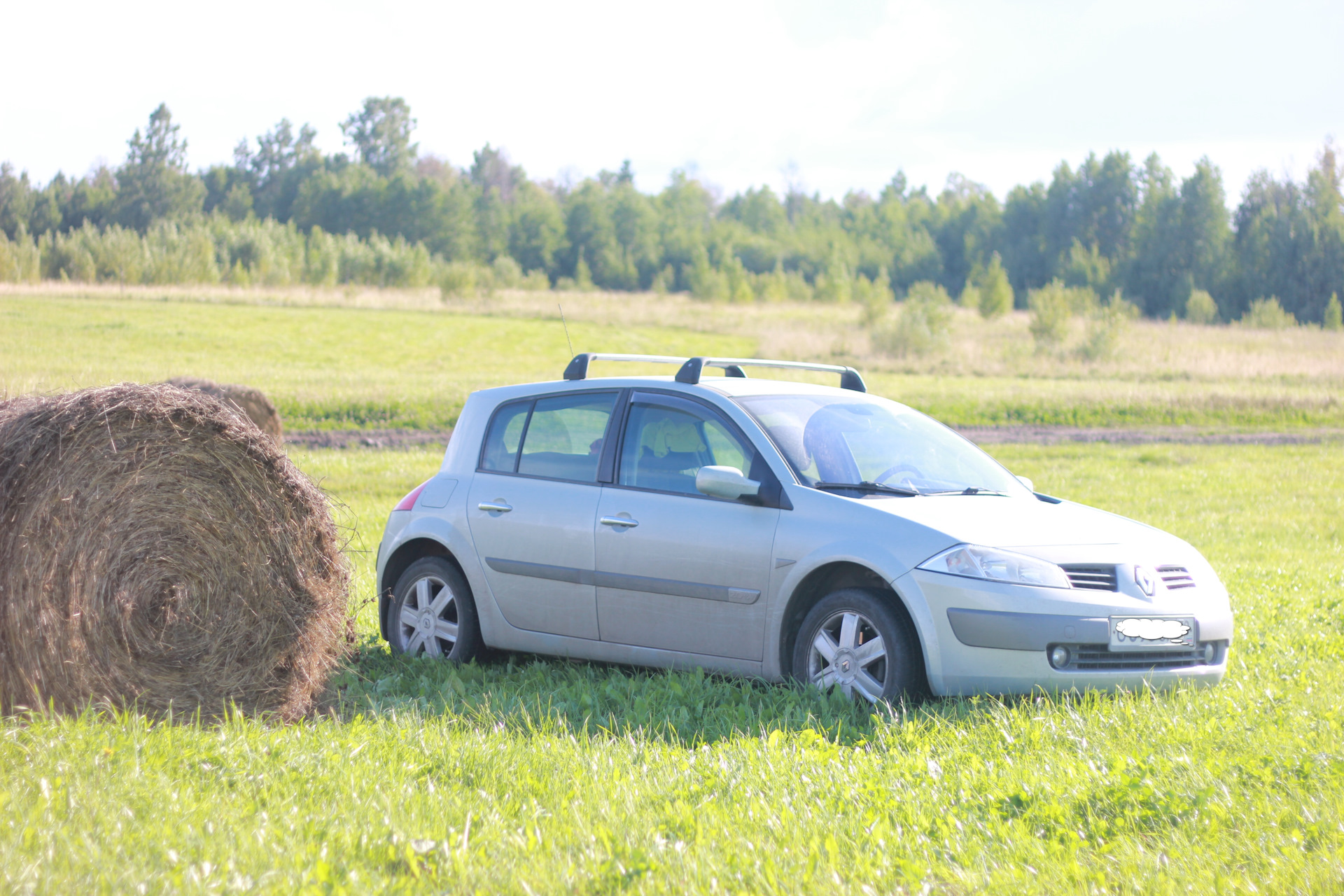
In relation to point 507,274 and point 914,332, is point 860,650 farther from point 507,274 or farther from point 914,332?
point 507,274

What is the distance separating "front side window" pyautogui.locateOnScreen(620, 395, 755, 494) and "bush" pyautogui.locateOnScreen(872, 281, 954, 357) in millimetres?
37739

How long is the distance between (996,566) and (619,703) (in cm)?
188

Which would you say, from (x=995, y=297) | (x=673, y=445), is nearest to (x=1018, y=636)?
(x=673, y=445)

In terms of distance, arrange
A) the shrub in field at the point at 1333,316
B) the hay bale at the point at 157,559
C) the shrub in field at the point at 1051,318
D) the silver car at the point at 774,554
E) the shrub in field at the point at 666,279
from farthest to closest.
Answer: the shrub in field at the point at 666,279
the shrub in field at the point at 1333,316
the shrub in field at the point at 1051,318
the silver car at the point at 774,554
the hay bale at the point at 157,559

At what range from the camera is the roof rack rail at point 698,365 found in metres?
6.40

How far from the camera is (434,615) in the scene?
271 inches

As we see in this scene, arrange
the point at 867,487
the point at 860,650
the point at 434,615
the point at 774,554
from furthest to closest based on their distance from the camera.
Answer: the point at 434,615
the point at 867,487
the point at 774,554
the point at 860,650

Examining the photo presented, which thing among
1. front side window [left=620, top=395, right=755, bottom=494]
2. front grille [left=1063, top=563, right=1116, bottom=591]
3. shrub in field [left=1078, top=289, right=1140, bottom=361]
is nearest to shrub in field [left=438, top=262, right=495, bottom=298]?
shrub in field [left=1078, top=289, right=1140, bottom=361]

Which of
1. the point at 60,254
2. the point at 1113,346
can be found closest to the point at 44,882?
the point at 1113,346

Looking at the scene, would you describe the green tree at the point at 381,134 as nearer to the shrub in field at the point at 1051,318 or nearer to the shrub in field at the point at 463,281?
the shrub in field at the point at 463,281

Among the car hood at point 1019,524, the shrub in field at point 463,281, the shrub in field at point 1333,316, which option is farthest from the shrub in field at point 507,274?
the car hood at point 1019,524

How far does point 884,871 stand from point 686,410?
319cm

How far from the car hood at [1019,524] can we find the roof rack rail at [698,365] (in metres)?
0.98

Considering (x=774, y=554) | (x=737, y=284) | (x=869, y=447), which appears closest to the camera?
(x=774, y=554)
